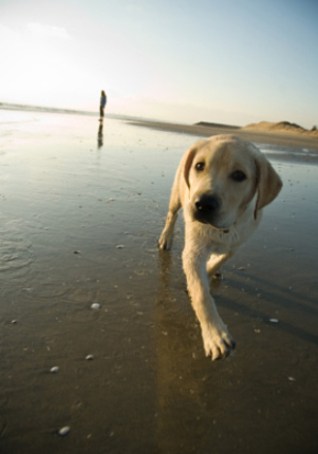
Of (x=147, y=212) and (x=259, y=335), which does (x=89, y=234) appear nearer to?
(x=147, y=212)

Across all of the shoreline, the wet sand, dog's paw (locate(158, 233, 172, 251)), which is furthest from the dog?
the shoreline

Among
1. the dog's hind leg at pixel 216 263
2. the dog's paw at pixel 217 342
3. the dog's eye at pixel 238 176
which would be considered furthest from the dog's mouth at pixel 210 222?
the dog's paw at pixel 217 342

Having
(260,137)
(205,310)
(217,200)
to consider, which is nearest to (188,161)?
(217,200)

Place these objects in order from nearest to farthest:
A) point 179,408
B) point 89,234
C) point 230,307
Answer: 1. point 179,408
2. point 230,307
3. point 89,234

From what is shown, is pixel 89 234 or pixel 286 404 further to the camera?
pixel 89 234

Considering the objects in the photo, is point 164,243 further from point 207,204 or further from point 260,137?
point 260,137

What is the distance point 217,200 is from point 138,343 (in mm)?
1304

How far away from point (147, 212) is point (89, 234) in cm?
151

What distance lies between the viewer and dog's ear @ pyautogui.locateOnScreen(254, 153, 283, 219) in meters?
3.29

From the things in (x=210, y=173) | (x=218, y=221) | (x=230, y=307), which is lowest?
(x=230, y=307)

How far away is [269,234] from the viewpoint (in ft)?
18.0

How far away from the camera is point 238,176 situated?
319 centimetres

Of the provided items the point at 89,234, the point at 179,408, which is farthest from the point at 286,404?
the point at 89,234

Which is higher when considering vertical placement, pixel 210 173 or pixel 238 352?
pixel 210 173
